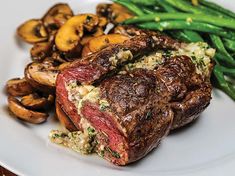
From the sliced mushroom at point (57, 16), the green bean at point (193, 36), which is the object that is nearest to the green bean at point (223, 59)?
the green bean at point (193, 36)

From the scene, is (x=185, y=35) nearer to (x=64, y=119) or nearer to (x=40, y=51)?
(x=40, y=51)

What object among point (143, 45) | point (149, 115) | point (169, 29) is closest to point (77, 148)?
point (149, 115)

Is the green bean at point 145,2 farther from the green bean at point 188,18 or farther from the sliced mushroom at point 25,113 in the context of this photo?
the sliced mushroom at point 25,113

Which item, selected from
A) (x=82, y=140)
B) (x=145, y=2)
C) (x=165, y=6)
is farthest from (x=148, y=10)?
(x=82, y=140)

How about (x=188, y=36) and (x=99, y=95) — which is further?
(x=188, y=36)

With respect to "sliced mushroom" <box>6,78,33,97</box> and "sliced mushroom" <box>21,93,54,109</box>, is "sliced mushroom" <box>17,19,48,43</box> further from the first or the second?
"sliced mushroom" <box>21,93,54,109</box>

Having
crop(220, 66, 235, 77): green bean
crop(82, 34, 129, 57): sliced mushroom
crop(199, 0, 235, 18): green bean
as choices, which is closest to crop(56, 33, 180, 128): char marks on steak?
crop(82, 34, 129, 57): sliced mushroom

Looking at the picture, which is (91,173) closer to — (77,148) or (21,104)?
(77,148)
